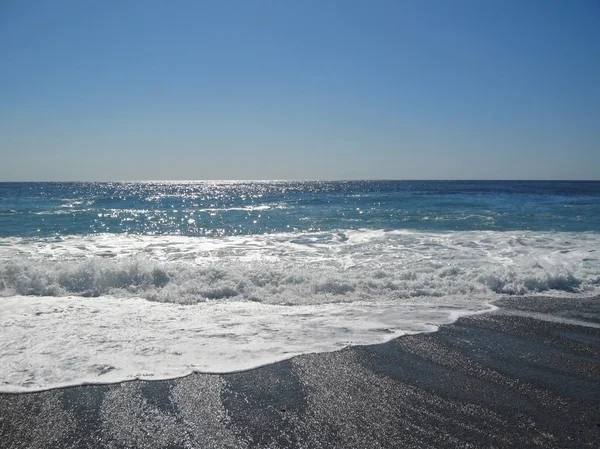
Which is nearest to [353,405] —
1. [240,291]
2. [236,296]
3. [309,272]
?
[236,296]

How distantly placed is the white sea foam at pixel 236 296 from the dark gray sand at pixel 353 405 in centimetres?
46

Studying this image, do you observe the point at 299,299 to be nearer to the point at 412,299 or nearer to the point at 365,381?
the point at 412,299

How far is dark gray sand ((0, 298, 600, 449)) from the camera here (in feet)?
11.0

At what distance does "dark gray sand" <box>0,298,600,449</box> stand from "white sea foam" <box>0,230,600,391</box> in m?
0.46

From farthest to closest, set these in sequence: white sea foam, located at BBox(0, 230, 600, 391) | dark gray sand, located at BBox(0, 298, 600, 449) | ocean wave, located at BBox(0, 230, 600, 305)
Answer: ocean wave, located at BBox(0, 230, 600, 305), white sea foam, located at BBox(0, 230, 600, 391), dark gray sand, located at BBox(0, 298, 600, 449)

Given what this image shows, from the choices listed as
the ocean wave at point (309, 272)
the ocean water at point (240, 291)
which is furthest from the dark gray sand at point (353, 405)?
the ocean wave at point (309, 272)

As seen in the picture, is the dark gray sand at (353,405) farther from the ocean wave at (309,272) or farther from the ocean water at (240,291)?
the ocean wave at (309,272)

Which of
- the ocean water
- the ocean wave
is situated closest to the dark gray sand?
the ocean water

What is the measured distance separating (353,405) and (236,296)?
4651mm

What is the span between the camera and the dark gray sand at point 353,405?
132 inches

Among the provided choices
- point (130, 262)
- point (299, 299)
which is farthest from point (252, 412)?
point (130, 262)

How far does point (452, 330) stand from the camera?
6055 millimetres

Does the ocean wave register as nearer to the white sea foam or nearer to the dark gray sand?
the white sea foam

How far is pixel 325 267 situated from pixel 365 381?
6.25m
